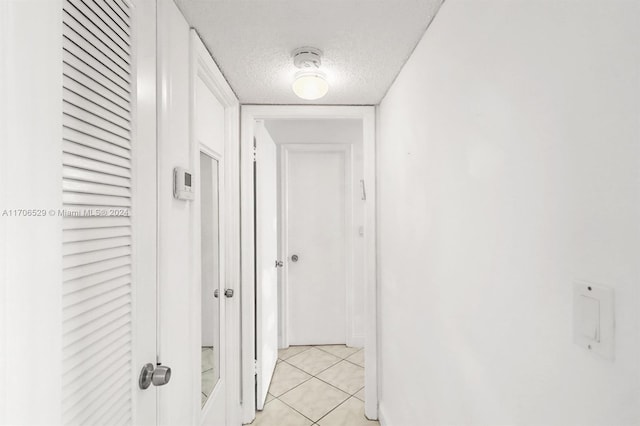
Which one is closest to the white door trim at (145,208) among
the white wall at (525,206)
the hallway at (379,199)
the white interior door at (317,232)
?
the hallway at (379,199)

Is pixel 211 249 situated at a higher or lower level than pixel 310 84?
lower

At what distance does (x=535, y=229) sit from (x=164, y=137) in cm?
106

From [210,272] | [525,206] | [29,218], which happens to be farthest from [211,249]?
Result: [525,206]

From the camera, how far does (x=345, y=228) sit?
324 centimetres

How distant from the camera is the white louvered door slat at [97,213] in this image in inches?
25.9

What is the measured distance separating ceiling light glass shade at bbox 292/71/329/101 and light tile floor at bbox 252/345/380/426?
207 cm

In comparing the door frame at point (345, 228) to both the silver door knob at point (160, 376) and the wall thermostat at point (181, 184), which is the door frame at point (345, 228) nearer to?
the wall thermostat at point (181, 184)

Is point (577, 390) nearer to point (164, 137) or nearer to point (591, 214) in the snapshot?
point (591, 214)

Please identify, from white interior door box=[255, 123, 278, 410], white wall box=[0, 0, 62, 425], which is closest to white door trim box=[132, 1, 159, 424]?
white wall box=[0, 0, 62, 425]

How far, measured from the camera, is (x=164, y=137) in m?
1.03

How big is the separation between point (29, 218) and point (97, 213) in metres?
0.33

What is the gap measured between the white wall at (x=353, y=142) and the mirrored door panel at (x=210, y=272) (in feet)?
4.75

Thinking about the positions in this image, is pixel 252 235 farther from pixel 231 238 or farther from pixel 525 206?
pixel 525 206

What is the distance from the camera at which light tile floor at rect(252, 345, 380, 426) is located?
7.07 ft
